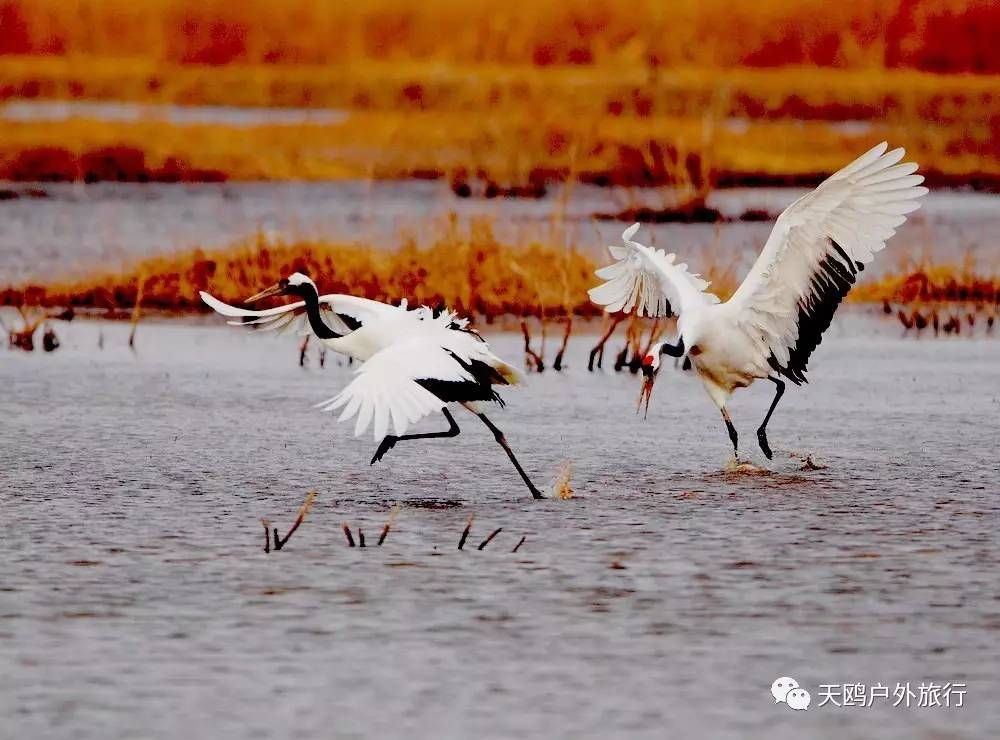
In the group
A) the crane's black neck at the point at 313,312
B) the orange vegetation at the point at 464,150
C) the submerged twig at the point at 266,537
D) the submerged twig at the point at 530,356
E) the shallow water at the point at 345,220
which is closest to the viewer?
the submerged twig at the point at 266,537

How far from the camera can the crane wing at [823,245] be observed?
8.71 metres

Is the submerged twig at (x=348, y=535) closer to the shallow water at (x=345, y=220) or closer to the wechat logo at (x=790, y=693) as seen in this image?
the wechat logo at (x=790, y=693)

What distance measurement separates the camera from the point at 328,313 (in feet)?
30.0

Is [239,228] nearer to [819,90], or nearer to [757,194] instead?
[757,194]

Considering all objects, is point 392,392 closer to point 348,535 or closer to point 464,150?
point 348,535

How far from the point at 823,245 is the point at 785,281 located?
273 millimetres

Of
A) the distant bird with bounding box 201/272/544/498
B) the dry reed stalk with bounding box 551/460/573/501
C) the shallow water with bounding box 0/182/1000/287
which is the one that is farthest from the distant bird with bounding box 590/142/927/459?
the shallow water with bounding box 0/182/1000/287

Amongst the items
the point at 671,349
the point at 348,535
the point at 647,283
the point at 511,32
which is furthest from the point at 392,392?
the point at 511,32

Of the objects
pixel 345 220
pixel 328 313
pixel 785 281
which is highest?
pixel 785 281

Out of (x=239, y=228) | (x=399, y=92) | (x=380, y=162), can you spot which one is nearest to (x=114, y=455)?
(x=239, y=228)

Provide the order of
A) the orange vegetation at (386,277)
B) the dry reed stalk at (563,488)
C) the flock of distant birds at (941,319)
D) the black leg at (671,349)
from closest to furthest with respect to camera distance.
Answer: the dry reed stalk at (563,488) < the black leg at (671,349) < the flock of distant birds at (941,319) < the orange vegetation at (386,277)

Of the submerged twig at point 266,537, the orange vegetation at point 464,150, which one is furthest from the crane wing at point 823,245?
the orange vegetation at point 464,150

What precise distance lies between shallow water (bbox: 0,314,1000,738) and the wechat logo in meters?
0.03

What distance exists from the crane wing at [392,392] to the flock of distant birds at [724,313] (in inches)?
0.8
